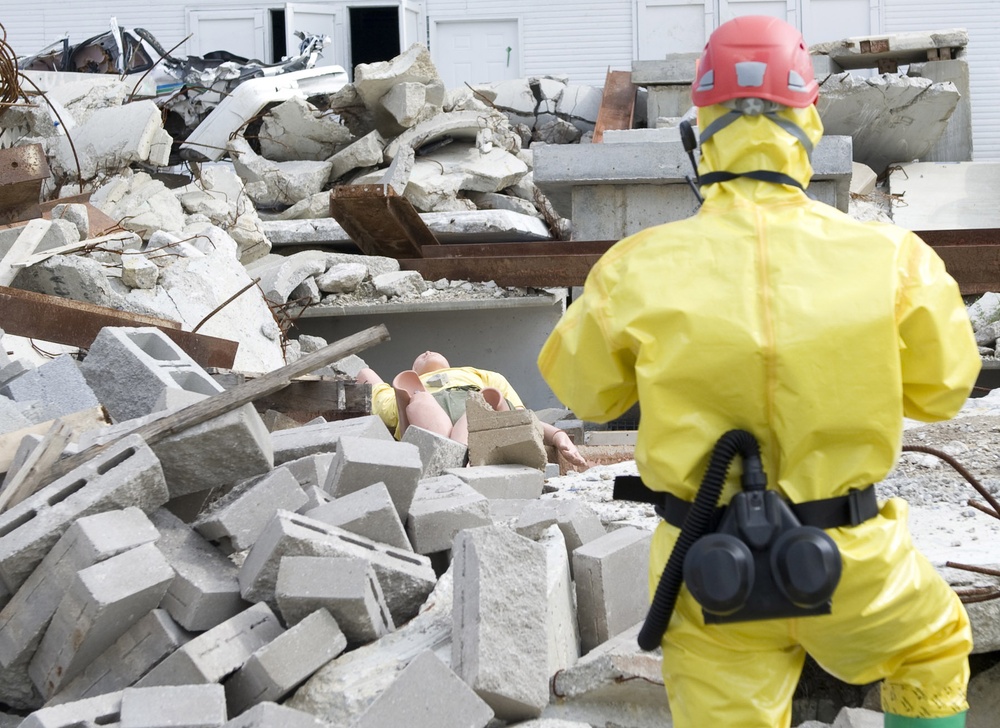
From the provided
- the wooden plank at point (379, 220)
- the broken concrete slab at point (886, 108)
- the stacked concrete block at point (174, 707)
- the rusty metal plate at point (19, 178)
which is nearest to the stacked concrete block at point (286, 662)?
the stacked concrete block at point (174, 707)

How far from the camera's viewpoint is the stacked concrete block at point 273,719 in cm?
292

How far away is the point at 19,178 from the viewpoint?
7.83 meters

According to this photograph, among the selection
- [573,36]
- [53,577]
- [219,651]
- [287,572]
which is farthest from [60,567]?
[573,36]

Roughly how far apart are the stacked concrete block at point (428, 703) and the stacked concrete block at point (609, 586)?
0.79 m

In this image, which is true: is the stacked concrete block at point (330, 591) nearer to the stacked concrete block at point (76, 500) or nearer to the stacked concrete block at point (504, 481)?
the stacked concrete block at point (76, 500)

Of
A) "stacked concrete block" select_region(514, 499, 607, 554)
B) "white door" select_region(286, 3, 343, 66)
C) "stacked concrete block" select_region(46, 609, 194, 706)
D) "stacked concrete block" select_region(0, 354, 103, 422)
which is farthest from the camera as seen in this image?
"white door" select_region(286, 3, 343, 66)

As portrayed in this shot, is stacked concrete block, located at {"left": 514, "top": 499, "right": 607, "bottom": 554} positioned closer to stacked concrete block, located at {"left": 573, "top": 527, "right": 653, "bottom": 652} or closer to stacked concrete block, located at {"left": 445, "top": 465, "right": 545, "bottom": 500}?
stacked concrete block, located at {"left": 573, "top": 527, "right": 653, "bottom": 652}

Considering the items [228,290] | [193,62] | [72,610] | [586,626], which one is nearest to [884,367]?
[586,626]

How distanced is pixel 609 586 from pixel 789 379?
1503 millimetres

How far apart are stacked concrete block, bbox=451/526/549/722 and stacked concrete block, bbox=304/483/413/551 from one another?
522 mm

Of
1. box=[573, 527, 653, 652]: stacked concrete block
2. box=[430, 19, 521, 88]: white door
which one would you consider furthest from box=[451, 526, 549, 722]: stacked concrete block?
box=[430, 19, 521, 88]: white door

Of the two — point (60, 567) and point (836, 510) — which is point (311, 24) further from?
point (836, 510)

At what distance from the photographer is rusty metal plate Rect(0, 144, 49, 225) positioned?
7742mm

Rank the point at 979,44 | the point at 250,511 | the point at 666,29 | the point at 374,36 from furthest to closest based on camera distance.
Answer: the point at 374,36 → the point at 666,29 → the point at 979,44 → the point at 250,511
